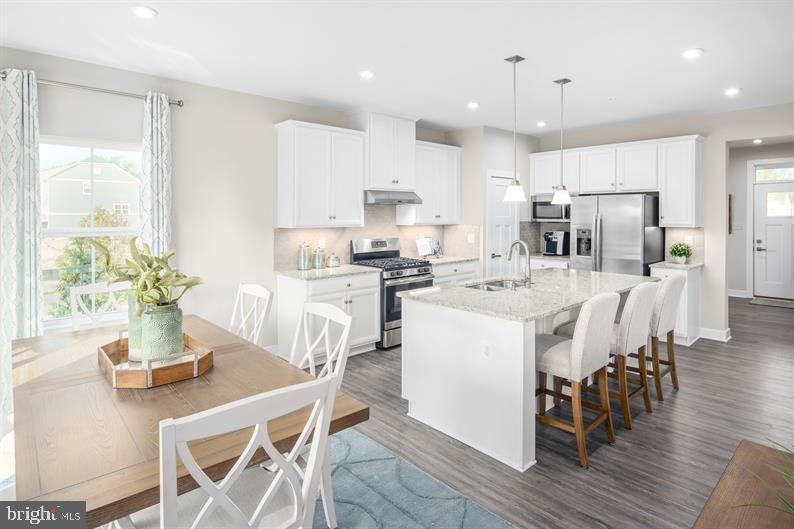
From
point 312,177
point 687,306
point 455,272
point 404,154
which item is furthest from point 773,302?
point 312,177

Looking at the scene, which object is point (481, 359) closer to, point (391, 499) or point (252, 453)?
point (391, 499)

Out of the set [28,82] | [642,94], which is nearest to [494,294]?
[642,94]

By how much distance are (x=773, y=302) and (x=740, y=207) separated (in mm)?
1652

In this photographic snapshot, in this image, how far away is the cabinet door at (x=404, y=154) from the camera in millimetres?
5402

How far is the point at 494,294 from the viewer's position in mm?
3188

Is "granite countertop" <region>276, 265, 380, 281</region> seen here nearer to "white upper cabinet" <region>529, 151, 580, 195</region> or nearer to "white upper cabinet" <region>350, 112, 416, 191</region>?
"white upper cabinet" <region>350, 112, 416, 191</region>

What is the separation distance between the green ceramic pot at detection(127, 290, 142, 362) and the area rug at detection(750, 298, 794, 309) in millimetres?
→ 8850

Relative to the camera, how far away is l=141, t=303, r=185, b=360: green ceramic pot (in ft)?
6.07

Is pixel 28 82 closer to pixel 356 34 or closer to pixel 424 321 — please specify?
pixel 356 34

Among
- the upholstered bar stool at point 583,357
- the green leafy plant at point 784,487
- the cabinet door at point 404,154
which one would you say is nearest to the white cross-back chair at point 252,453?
the green leafy plant at point 784,487

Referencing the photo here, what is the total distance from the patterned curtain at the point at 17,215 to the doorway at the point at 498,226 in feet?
15.5

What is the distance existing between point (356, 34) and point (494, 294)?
6.55ft

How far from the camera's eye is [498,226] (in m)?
6.35

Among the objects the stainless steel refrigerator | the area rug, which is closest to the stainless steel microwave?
the stainless steel refrigerator
